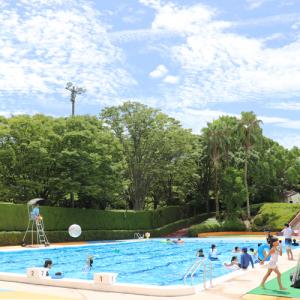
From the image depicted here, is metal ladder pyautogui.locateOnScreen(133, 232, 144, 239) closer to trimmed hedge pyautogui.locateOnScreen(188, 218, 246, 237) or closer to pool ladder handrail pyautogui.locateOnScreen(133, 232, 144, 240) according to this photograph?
pool ladder handrail pyautogui.locateOnScreen(133, 232, 144, 240)

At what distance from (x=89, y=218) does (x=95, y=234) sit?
1630 millimetres

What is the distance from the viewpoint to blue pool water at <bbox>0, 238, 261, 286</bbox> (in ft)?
65.4

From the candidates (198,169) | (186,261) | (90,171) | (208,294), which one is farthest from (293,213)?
(208,294)

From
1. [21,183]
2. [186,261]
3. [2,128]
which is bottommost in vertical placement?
[186,261]

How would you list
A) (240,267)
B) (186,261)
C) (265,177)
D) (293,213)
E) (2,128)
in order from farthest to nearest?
(265,177) < (293,213) < (2,128) < (186,261) < (240,267)

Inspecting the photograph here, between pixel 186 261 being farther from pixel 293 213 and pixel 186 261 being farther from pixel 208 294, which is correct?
pixel 293 213

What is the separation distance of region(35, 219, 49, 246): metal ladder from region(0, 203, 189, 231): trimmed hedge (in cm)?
125

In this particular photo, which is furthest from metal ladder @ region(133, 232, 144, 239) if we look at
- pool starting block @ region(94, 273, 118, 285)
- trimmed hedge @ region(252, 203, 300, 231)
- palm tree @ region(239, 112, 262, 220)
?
pool starting block @ region(94, 273, 118, 285)

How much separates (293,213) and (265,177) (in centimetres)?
928

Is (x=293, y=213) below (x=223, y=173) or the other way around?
below

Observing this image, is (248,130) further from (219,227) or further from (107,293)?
(107,293)

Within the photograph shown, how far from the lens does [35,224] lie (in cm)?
3478

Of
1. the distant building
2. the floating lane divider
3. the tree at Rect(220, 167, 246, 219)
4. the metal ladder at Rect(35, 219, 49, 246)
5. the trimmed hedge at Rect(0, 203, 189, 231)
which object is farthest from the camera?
the distant building

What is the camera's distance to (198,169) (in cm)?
6128
